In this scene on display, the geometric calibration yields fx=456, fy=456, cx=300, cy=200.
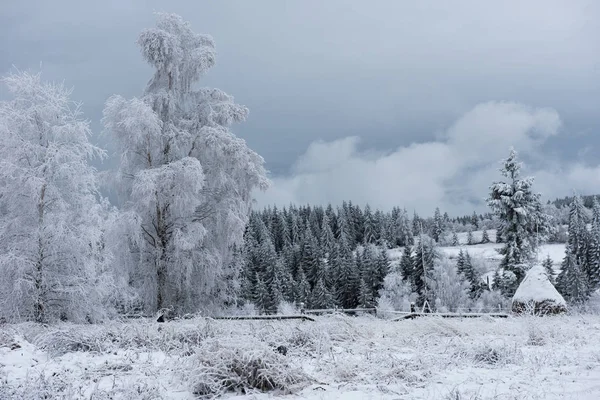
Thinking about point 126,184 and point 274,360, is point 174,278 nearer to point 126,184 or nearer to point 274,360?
point 126,184

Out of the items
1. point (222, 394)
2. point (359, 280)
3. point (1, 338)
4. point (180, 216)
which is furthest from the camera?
point (359, 280)

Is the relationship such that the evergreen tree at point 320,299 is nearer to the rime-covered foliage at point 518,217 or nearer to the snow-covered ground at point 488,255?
the snow-covered ground at point 488,255

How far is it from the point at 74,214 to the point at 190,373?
37.7 ft

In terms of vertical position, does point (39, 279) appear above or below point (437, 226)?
below

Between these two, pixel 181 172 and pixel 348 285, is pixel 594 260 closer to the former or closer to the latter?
pixel 348 285

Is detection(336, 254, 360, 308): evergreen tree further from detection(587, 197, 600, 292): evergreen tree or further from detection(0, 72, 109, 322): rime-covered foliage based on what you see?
detection(0, 72, 109, 322): rime-covered foliage

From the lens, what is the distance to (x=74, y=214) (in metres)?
14.6

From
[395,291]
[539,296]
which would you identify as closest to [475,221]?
[395,291]

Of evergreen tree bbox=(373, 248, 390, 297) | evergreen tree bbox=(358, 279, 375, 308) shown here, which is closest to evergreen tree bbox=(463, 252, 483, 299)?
evergreen tree bbox=(373, 248, 390, 297)

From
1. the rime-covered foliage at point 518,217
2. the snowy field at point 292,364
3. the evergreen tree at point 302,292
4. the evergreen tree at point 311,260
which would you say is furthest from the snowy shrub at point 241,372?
the evergreen tree at point 311,260

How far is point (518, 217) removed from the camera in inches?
1109

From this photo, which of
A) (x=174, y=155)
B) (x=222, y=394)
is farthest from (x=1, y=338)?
(x=174, y=155)

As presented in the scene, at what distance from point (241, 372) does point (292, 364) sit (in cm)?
91

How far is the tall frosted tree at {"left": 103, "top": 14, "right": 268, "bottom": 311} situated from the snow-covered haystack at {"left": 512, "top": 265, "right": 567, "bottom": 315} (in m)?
9.45
